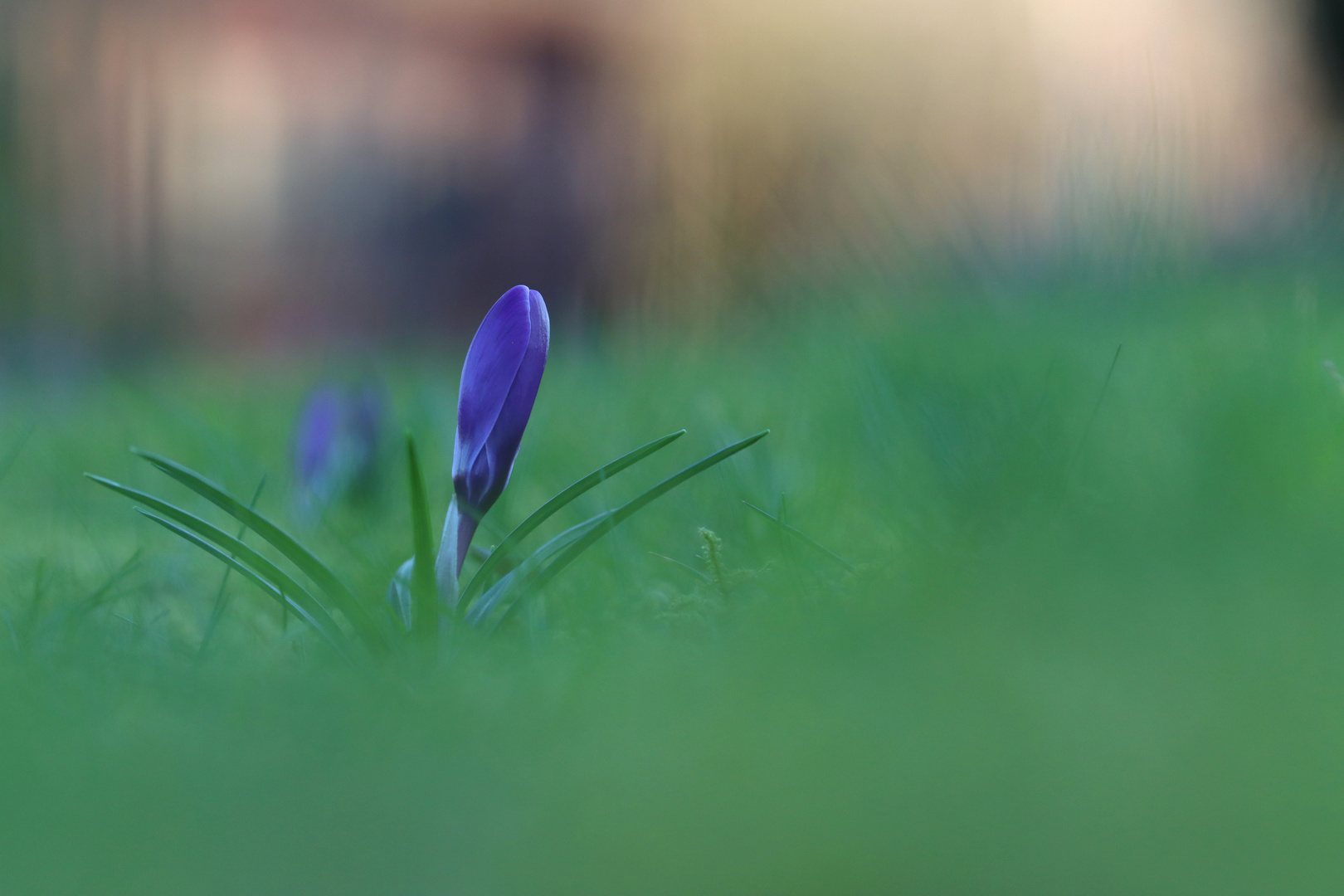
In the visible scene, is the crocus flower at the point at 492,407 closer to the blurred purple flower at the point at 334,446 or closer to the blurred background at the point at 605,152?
the blurred background at the point at 605,152

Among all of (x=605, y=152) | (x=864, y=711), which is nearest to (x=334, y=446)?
(x=864, y=711)

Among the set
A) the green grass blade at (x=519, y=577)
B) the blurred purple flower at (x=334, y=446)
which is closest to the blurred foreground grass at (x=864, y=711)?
the green grass blade at (x=519, y=577)

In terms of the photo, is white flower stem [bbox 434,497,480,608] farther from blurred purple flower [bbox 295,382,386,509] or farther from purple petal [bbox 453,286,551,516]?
blurred purple flower [bbox 295,382,386,509]

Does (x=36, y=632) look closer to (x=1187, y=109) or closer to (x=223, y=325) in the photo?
(x=1187, y=109)

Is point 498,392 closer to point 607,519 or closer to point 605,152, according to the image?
point 607,519

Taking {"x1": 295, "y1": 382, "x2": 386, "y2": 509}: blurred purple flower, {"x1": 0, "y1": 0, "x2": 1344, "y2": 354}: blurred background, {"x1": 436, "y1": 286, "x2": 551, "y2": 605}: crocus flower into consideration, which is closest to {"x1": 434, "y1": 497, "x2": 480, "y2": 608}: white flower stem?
{"x1": 436, "y1": 286, "x2": 551, "y2": 605}: crocus flower

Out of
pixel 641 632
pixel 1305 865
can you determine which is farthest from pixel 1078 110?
pixel 1305 865
